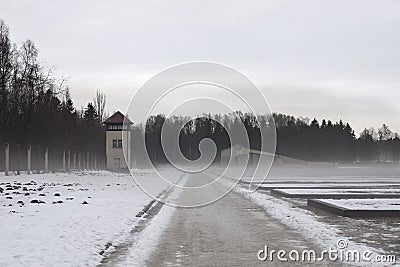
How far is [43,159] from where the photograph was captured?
5884cm

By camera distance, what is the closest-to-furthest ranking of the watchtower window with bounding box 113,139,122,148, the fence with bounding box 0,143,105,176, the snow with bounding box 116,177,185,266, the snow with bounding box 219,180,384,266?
the snow with bounding box 116,177,185,266 < the snow with bounding box 219,180,384,266 < the fence with bounding box 0,143,105,176 < the watchtower window with bounding box 113,139,122,148

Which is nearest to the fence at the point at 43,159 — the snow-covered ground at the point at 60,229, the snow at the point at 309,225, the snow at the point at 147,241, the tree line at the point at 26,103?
the tree line at the point at 26,103

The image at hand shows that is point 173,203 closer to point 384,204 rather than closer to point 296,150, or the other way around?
point 384,204

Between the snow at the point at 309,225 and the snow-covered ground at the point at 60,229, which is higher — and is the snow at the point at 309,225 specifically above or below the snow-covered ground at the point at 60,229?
below

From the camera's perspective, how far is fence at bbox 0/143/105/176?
157 ft

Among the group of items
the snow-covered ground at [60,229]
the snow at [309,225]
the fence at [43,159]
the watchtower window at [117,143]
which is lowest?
the snow at [309,225]

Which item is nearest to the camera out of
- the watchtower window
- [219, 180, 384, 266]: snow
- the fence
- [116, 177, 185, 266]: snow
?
[116, 177, 185, 266]: snow

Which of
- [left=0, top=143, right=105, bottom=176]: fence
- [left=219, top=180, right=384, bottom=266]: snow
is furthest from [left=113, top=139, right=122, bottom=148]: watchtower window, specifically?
[left=219, top=180, right=384, bottom=266]: snow

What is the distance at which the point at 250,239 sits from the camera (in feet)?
42.5

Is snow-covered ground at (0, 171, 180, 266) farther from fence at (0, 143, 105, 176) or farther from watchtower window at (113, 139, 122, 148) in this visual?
watchtower window at (113, 139, 122, 148)

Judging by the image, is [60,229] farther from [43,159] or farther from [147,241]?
[43,159]

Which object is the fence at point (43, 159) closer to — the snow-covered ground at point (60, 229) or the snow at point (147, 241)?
the snow-covered ground at point (60, 229)

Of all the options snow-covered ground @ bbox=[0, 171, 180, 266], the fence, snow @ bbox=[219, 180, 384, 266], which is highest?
the fence

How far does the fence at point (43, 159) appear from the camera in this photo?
47.7 metres
